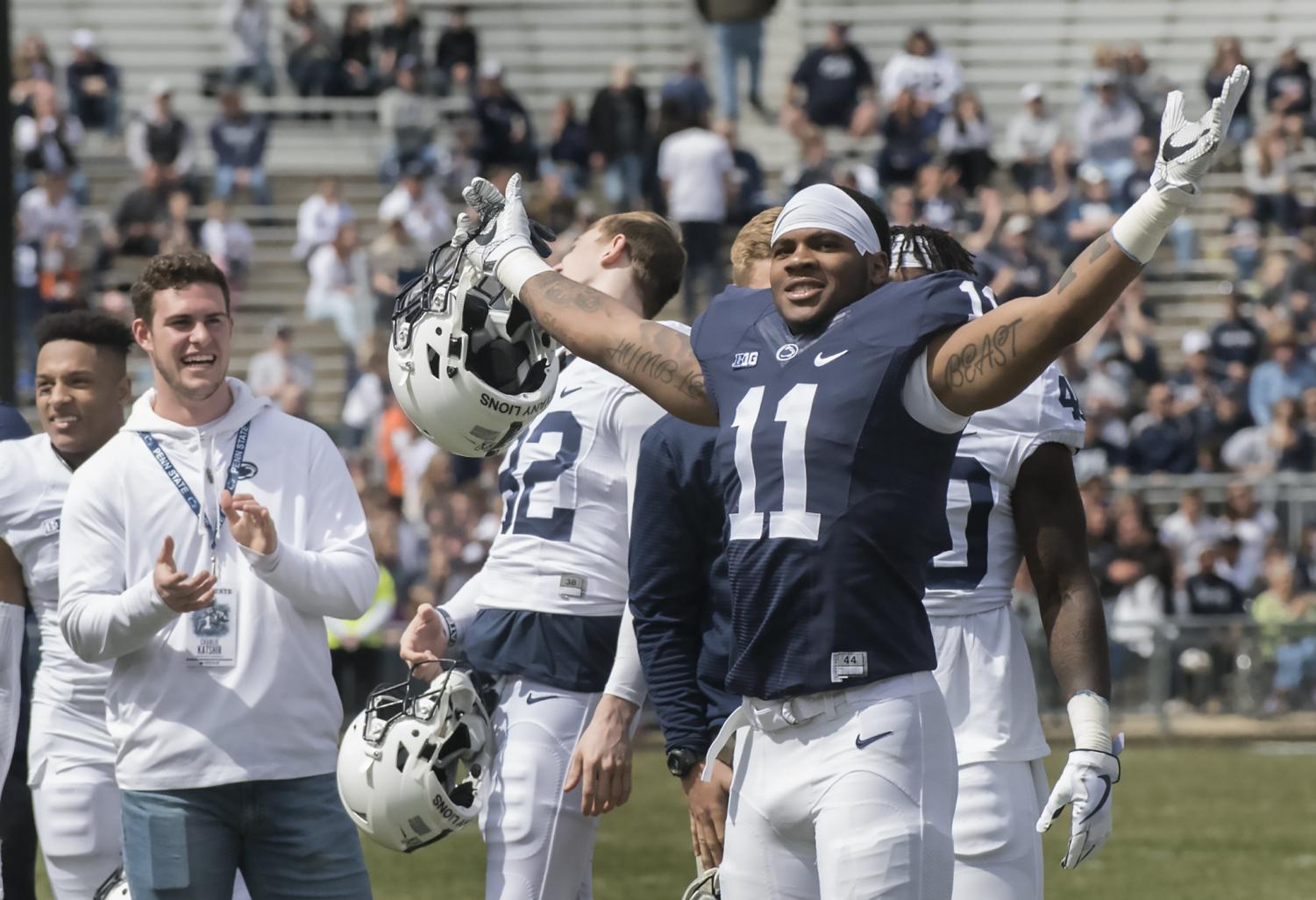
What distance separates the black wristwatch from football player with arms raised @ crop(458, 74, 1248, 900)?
1.94 feet

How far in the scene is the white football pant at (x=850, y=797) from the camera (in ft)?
13.0

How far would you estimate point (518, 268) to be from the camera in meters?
4.53

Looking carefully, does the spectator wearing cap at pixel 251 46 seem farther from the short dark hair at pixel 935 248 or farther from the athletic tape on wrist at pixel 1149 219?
the athletic tape on wrist at pixel 1149 219

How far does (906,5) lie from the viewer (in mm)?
25672

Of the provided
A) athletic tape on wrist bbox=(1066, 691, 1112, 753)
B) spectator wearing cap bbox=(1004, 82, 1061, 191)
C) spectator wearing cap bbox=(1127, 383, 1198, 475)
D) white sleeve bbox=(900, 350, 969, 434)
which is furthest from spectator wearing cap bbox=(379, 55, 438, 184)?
white sleeve bbox=(900, 350, 969, 434)

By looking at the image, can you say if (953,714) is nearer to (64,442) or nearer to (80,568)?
(80,568)

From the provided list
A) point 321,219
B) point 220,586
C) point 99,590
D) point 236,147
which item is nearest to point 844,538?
point 220,586

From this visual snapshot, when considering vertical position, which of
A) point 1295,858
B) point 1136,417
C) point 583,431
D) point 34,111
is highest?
point 34,111

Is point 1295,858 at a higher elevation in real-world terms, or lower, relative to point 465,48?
lower

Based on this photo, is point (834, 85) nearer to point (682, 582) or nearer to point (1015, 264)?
point (1015, 264)

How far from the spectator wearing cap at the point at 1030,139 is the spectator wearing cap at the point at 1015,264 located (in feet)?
5.54

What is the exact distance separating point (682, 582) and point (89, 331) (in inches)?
88.6

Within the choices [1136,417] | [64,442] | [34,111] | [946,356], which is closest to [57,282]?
[34,111]

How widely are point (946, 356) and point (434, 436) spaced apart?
1.32 m
